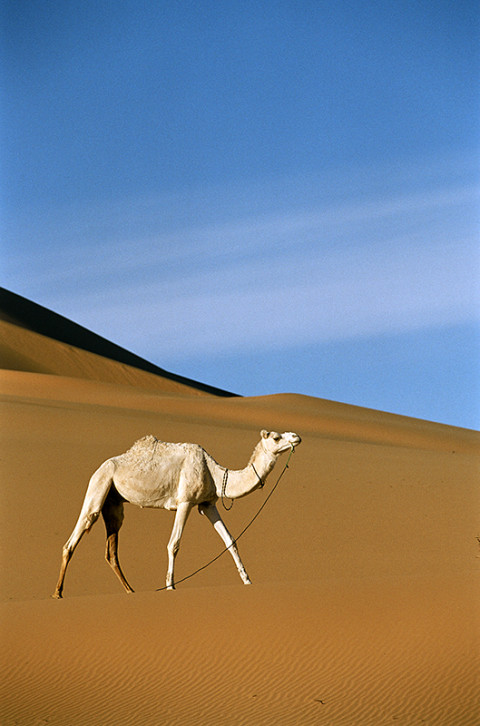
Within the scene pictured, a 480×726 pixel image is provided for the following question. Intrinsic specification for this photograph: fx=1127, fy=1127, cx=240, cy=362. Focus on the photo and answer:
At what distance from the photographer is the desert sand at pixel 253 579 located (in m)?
9.91

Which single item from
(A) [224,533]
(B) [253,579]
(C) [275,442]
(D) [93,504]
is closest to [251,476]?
(C) [275,442]

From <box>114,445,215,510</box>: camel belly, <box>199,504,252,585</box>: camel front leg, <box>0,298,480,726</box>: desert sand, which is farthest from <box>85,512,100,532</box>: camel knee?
<box>199,504,252,585</box>: camel front leg

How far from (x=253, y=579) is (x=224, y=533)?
21.0 ft

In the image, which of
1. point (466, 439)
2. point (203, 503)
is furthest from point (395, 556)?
point (466, 439)

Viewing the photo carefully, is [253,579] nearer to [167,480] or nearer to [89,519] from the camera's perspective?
[167,480]

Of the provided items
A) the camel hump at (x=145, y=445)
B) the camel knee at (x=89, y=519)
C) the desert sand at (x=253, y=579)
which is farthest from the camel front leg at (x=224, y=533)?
the camel knee at (x=89, y=519)

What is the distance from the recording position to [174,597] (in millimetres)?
12102

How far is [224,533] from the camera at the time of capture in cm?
1350

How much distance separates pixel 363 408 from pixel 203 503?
120 ft

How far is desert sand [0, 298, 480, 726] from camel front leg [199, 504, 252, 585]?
59 centimetres

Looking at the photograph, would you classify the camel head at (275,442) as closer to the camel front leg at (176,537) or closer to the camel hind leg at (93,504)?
the camel front leg at (176,537)

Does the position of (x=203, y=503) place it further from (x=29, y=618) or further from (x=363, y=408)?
(x=363, y=408)

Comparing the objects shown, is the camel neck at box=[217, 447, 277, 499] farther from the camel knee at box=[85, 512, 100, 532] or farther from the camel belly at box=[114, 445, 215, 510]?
the camel knee at box=[85, 512, 100, 532]

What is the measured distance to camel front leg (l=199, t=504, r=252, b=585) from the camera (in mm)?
13268
